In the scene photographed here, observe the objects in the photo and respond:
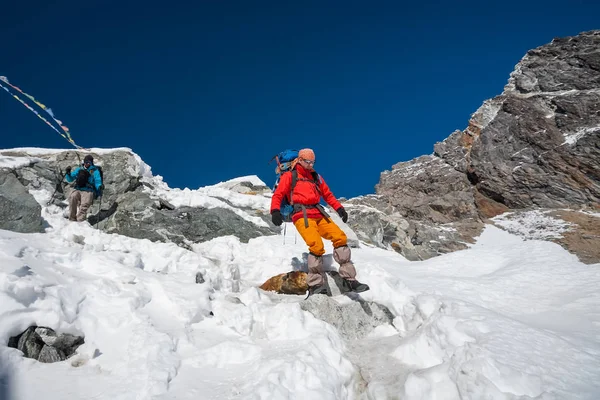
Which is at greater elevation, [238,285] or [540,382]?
[238,285]

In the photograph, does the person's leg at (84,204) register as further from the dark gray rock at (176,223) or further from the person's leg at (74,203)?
the dark gray rock at (176,223)

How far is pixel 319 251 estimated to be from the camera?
21.3ft

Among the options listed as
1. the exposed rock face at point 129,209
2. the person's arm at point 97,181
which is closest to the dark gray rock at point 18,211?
the exposed rock face at point 129,209

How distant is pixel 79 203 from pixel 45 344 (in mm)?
7830

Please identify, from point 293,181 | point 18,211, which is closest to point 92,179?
point 18,211

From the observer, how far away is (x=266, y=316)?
534 cm

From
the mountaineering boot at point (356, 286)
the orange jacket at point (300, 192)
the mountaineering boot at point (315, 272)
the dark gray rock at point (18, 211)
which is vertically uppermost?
the dark gray rock at point (18, 211)

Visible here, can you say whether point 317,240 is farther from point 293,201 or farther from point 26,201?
point 26,201

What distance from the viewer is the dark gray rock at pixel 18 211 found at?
883cm

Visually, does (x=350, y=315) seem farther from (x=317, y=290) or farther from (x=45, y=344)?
(x=45, y=344)

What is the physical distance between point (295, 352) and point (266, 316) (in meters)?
1.12

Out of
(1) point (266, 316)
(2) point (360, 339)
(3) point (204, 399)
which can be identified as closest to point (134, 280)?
(1) point (266, 316)

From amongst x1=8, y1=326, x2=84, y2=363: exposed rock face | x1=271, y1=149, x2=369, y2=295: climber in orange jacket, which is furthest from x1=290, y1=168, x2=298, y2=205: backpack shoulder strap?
x1=8, y1=326, x2=84, y2=363: exposed rock face

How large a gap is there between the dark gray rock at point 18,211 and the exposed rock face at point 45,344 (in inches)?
231
